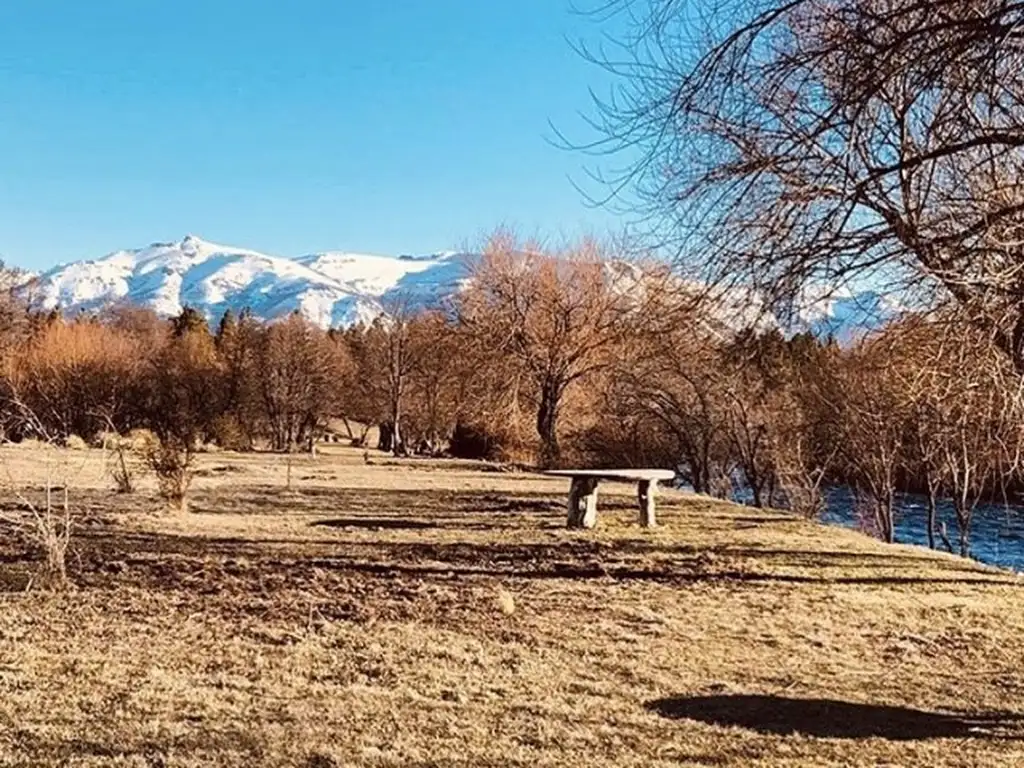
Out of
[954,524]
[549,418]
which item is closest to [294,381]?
[549,418]

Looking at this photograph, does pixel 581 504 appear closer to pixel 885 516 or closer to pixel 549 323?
pixel 885 516

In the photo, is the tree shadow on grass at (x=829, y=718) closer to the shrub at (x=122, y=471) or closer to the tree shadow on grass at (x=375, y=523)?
Result: the tree shadow on grass at (x=375, y=523)

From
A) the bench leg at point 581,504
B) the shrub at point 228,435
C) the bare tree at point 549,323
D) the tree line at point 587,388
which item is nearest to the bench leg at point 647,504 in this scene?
the bench leg at point 581,504

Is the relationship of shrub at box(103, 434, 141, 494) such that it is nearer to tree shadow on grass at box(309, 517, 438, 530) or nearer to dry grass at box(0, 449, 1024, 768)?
dry grass at box(0, 449, 1024, 768)

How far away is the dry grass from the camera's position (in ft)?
12.2

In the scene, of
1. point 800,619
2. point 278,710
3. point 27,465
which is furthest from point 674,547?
point 27,465

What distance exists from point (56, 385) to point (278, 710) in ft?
121

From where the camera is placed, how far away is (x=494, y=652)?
5.23 m

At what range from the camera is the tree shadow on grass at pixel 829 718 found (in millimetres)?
4176

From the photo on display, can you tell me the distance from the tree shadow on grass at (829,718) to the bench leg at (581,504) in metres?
6.31

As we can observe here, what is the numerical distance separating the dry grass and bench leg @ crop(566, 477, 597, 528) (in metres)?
0.87

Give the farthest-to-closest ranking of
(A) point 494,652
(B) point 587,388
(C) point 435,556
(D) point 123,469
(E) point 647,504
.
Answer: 1. (B) point 587,388
2. (D) point 123,469
3. (E) point 647,504
4. (C) point 435,556
5. (A) point 494,652

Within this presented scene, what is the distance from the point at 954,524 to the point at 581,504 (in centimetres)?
1605

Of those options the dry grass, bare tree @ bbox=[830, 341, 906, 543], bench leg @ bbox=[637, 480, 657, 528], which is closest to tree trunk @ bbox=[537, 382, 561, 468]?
bare tree @ bbox=[830, 341, 906, 543]
